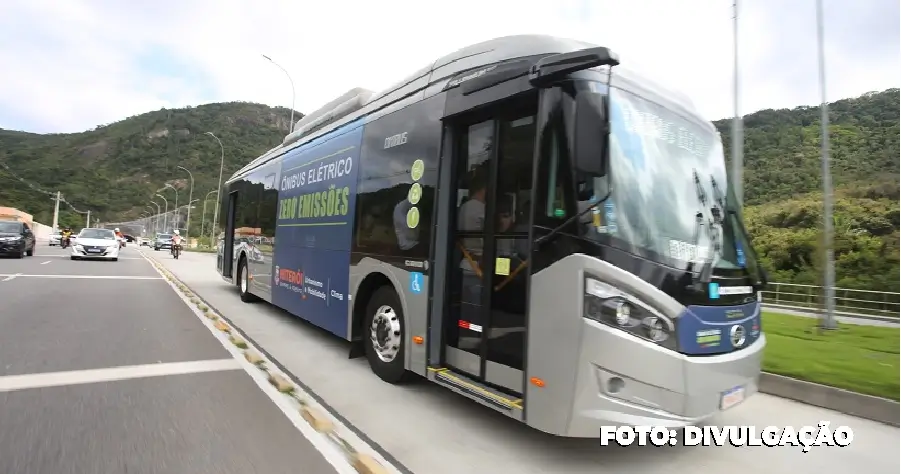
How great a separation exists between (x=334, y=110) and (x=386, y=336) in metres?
3.92

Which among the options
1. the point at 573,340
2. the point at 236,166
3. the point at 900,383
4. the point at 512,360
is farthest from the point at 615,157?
the point at 236,166

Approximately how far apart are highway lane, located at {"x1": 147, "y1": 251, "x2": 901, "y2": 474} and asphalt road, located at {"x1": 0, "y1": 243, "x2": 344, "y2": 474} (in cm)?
65

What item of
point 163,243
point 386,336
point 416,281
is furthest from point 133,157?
point 416,281

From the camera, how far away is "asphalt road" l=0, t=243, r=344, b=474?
139 inches

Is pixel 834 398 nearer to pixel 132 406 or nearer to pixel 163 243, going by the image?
pixel 132 406

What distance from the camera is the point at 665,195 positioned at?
370 cm

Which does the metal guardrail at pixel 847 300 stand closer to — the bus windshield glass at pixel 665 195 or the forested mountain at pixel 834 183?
the forested mountain at pixel 834 183

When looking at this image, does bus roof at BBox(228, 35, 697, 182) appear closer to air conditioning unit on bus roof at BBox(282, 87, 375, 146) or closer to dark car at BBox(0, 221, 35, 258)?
air conditioning unit on bus roof at BBox(282, 87, 375, 146)

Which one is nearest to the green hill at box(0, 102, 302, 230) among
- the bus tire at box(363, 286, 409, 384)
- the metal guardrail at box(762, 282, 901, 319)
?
the metal guardrail at box(762, 282, 901, 319)

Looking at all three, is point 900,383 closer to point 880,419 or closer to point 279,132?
point 880,419

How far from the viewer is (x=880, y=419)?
516 centimetres

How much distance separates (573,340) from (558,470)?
3.09ft

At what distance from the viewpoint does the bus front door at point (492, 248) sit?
13.3 feet

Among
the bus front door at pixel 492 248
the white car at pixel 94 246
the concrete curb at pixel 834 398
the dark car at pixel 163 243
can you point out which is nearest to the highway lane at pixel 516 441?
the concrete curb at pixel 834 398
